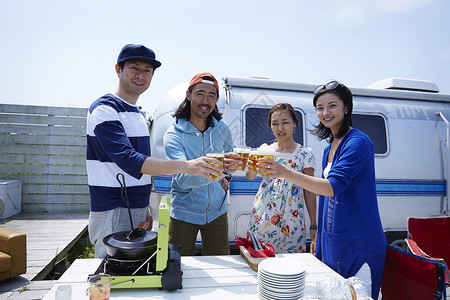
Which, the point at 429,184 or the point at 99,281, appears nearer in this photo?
the point at 99,281

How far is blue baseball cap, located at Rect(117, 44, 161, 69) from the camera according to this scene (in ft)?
7.80

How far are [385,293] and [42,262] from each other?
15.4 ft

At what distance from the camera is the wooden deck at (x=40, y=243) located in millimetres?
3852

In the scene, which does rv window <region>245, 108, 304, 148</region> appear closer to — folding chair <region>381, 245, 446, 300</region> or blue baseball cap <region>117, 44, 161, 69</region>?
blue baseball cap <region>117, 44, 161, 69</region>

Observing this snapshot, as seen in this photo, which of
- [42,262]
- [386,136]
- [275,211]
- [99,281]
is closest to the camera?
[99,281]

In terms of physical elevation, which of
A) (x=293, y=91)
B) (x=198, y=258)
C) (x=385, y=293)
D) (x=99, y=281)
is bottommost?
(x=385, y=293)

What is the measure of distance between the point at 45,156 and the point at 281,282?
874 cm

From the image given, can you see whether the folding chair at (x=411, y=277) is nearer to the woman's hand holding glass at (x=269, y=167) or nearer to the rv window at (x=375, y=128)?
the woman's hand holding glass at (x=269, y=167)

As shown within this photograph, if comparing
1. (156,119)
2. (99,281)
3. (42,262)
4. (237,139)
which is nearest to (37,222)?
(42,262)

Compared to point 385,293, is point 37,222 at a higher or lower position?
lower

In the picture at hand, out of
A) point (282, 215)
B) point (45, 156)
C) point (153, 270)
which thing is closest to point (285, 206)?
point (282, 215)

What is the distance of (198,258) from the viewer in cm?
229

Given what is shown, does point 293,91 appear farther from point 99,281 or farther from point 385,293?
point 99,281

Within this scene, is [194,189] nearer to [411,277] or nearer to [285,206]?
[285,206]
